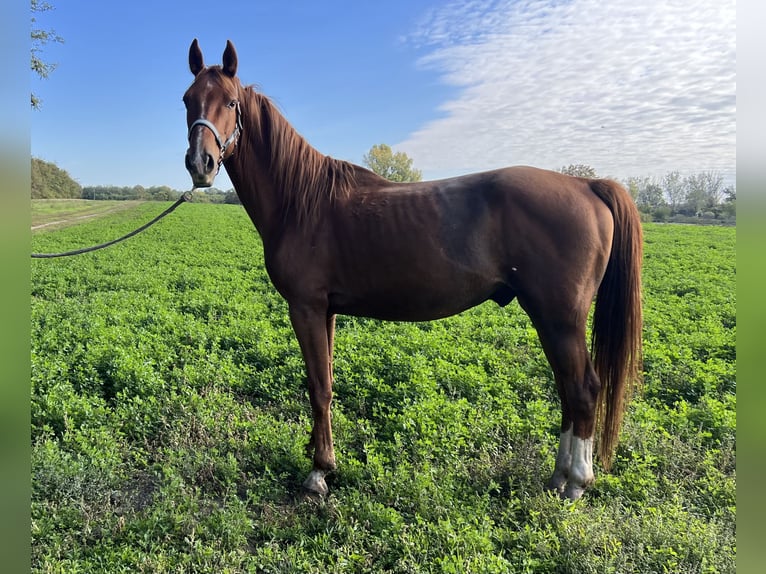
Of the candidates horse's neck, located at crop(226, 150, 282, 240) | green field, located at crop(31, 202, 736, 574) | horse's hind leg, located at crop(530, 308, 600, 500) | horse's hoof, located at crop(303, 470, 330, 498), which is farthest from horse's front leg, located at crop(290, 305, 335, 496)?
horse's hind leg, located at crop(530, 308, 600, 500)

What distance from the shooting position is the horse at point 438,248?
2869mm

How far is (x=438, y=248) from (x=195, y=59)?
7.47ft

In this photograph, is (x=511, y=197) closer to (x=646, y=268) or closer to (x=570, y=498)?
(x=570, y=498)

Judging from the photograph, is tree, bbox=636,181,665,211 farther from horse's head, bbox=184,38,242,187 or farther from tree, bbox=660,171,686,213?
horse's head, bbox=184,38,242,187

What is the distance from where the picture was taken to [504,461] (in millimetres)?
3328

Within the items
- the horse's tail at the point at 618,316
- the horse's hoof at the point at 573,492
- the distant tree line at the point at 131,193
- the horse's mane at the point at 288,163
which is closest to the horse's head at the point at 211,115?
the horse's mane at the point at 288,163

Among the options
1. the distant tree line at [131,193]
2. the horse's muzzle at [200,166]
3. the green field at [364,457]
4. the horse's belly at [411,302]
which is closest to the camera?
the green field at [364,457]

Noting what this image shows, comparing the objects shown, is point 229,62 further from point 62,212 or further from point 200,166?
point 62,212

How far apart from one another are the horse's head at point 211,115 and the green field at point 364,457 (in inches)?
89.7

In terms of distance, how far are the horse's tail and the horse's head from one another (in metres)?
2.66

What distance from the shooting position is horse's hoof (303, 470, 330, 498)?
10.1 ft

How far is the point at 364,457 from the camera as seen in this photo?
3529 mm

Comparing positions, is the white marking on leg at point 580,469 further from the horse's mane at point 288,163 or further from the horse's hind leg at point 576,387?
the horse's mane at point 288,163
